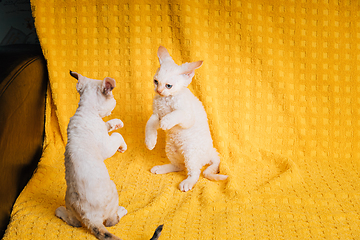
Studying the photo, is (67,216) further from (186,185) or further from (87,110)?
(186,185)

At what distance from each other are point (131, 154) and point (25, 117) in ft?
1.79

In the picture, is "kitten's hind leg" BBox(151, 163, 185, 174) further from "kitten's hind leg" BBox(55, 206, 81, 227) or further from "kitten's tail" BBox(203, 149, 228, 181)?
"kitten's hind leg" BBox(55, 206, 81, 227)

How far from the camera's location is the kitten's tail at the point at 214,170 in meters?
1.40

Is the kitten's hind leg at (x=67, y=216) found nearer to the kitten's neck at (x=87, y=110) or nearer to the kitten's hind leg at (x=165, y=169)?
the kitten's neck at (x=87, y=110)

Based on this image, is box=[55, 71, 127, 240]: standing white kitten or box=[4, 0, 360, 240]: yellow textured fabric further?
box=[4, 0, 360, 240]: yellow textured fabric

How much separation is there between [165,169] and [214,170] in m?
0.23

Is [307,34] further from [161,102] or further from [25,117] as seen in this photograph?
[25,117]

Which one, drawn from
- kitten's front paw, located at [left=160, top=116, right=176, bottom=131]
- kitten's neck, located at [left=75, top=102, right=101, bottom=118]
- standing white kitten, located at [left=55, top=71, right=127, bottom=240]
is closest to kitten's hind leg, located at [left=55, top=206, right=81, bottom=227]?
standing white kitten, located at [left=55, top=71, right=127, bottom=240]

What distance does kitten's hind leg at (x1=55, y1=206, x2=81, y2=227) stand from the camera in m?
1.04

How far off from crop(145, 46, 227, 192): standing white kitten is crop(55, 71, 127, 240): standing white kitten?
0.83ft

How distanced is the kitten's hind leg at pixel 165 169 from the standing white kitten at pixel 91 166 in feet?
1.28

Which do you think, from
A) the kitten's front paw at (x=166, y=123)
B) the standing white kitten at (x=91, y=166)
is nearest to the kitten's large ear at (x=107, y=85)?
the standing white kitten at (x=91, y=166)

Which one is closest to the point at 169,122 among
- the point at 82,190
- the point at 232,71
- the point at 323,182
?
the point at 82,190

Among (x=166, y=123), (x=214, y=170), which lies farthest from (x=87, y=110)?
(x=214, y=170)
